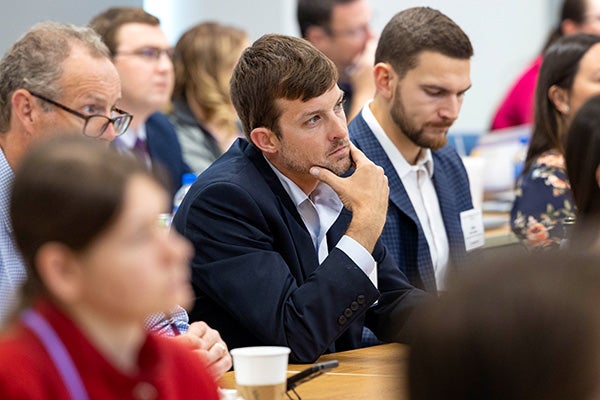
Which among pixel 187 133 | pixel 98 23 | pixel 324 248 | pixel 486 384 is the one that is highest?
pixel 486 384

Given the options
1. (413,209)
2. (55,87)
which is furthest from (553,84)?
(55,87)

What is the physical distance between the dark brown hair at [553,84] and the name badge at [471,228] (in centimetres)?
65

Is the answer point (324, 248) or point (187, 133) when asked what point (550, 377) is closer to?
point (324, 248)

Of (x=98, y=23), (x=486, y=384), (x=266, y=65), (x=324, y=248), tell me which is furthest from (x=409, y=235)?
(x=486, y=384)

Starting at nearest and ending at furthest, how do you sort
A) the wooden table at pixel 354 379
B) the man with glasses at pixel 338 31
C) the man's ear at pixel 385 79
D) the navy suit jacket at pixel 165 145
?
the wooden table at pixel 354 379 < the man's ear at pixel 385 79 < the navy suit jacket at pixel 165 145 < the man with glasses at pixel 338 31

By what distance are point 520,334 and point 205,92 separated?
4.67 meters

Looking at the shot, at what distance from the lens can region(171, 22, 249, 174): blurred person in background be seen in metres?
5.29

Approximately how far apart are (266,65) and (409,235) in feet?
3.00

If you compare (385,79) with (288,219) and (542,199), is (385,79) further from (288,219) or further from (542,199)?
(288,219)

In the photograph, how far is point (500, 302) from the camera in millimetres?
791

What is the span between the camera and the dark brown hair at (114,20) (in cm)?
475

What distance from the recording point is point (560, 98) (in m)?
4.19

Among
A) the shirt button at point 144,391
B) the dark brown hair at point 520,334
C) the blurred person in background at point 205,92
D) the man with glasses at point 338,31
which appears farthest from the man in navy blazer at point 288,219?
the man with glasses at point 338,31

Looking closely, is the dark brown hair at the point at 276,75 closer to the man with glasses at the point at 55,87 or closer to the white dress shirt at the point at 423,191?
the man with glasses at the point at 55,87
